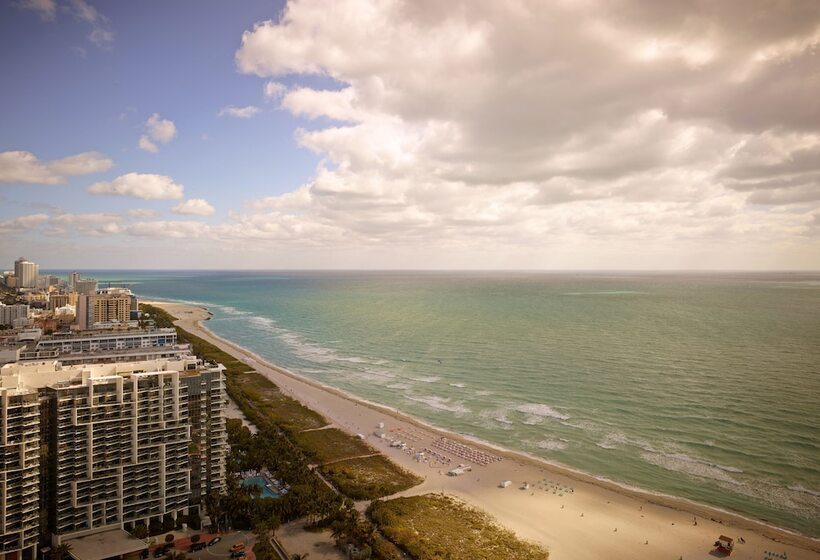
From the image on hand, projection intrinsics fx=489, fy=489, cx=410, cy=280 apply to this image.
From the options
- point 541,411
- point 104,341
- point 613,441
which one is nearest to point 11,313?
point 104,341

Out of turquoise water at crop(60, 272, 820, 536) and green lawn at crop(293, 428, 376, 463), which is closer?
turquoise water at crop(60, 272, 820, 536)

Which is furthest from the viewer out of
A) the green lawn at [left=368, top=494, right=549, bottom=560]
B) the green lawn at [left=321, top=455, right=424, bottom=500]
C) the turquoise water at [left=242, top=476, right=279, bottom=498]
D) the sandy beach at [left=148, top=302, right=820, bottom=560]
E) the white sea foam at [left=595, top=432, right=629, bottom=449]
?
the white sea foam at [left=595, top=432, right=629, bottom=449]

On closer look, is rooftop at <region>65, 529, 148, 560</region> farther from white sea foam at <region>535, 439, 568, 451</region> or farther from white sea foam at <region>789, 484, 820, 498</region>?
white sea foam at <region>789, 484, 820, 498</region>

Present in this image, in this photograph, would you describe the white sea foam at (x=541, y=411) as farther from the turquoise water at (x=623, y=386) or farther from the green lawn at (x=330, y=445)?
the green lawn at (x=330, y=445)

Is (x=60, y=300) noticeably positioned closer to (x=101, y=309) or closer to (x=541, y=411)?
(x=101, y=309)

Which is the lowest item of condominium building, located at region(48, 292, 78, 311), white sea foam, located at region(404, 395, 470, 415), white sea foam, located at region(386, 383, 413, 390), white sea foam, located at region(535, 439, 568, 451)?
white sea foam, located at region(535, 439, 568, 451)

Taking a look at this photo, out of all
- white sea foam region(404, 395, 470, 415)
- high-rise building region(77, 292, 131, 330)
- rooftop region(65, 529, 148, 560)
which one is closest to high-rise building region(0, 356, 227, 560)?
rooftop region(65, 529, 148, 560)

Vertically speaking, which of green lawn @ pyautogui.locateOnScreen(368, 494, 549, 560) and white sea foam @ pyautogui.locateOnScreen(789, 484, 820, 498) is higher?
white sea foam @ pyautogui.locateOnScreen(789, 484, 820, 498)
